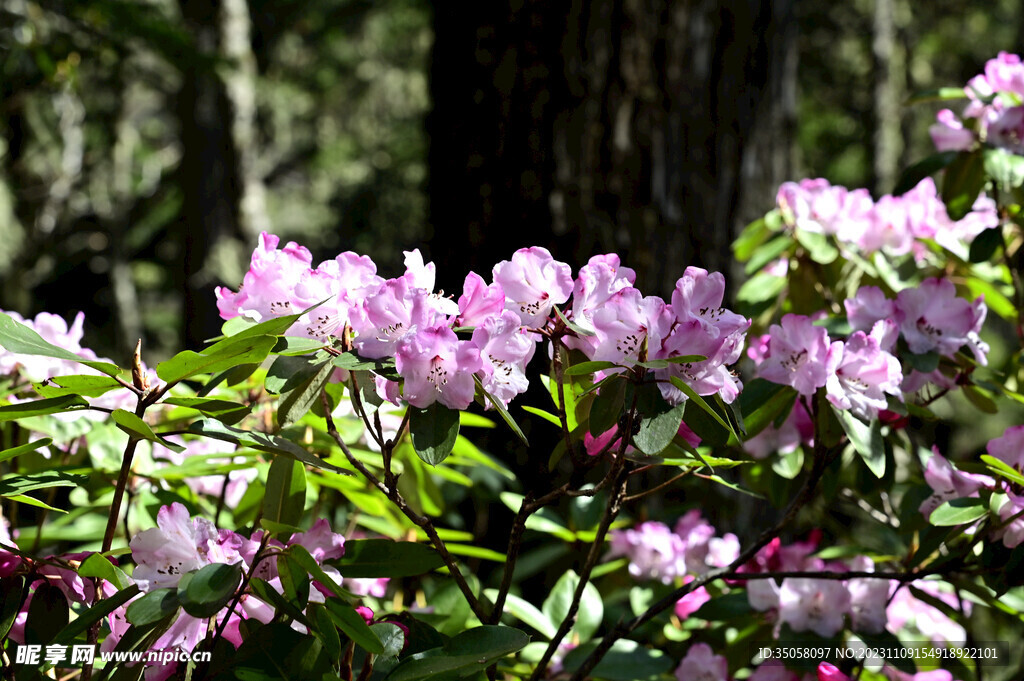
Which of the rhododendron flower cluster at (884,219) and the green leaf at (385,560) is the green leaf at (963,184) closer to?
the rhododendron flower cluster at (884,219)

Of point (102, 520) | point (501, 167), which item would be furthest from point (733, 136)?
point (102, 520)

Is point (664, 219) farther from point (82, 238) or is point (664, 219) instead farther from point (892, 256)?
A: point (82, 238)

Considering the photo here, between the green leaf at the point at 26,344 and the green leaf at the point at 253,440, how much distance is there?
8 centimetres

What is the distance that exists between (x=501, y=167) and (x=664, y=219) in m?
0.35

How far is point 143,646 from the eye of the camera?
661mm

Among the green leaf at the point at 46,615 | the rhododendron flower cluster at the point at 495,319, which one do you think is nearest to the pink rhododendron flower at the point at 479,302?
the rhododendron flower cluster at the point at 495,319

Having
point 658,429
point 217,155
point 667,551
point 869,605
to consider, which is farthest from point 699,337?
point 217,155

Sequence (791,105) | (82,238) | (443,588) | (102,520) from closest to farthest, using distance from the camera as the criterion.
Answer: (443,588) < (102,520) < (791,105) < (82,238)

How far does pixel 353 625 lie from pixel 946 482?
0.75 meters

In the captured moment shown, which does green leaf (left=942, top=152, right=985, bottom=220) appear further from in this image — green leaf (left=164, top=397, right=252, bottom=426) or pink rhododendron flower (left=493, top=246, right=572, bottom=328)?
green leaf (left=164, top=397, right=252, bottom=426)

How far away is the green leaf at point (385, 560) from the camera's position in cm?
74

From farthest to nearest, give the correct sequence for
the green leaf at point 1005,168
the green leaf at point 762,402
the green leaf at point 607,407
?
the green leaf at point 1005,168 < the green leaf at point 762,402 < the green leaf at point 607,407

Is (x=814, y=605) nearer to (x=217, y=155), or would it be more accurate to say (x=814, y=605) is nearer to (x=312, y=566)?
(x=312, y=566)

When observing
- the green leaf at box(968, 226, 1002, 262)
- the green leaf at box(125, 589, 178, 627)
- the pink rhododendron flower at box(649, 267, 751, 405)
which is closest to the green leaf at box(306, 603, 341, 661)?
the green leaf at box(125, 589, 178, 627)
